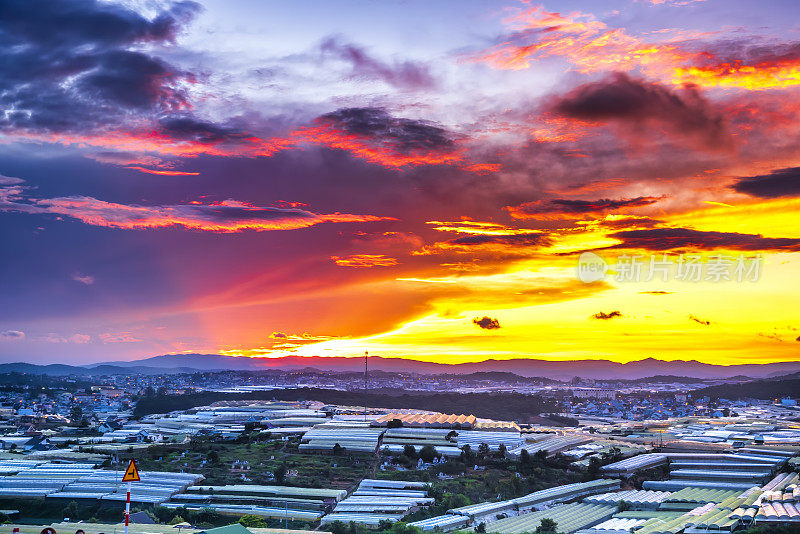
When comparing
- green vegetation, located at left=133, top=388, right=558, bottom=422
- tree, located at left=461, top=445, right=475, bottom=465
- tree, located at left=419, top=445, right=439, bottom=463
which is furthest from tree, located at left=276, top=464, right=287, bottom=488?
green vegetation, located at left=133, top=388, right=558, bottom=422

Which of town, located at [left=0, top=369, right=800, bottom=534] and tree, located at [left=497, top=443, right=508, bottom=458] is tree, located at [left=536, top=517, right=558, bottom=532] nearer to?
town, located at [left=0, top=369, right=800, bottom=534]

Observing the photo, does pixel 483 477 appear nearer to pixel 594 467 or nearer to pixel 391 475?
pixel 391 475

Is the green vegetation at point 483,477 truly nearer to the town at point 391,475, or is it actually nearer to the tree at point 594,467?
the town at point 391,475

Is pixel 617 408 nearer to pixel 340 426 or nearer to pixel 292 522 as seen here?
pixel 340 426

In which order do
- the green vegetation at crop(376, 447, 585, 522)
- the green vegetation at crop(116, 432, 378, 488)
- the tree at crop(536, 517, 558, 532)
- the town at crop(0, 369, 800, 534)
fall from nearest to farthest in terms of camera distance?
the tree at crop(536, 517, 558, 532), the town at crop(0, 369, 800, 534), the green vegetation at crop(376, 447, 585, 522), the green vegetation at crop(116, 432, 378, 488)

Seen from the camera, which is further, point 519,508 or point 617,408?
point 617,408

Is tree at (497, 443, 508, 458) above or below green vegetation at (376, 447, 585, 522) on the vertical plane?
above

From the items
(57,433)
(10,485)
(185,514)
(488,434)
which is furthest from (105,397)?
(185,514)

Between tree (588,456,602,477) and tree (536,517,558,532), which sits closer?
tree (536,517,558,532)

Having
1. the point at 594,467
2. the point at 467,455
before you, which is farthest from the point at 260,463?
the point at 594,467

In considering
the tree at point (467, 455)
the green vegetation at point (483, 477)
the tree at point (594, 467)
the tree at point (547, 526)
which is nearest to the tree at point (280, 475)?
the green vegetation at point (483, 477)

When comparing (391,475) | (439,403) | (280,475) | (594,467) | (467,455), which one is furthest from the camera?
(439,403)
